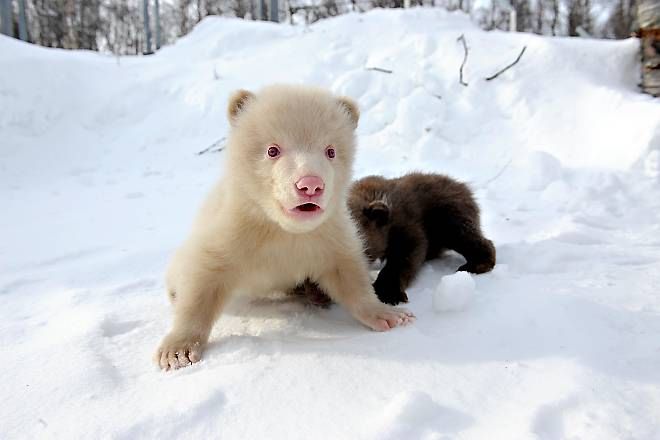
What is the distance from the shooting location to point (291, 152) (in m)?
2.04

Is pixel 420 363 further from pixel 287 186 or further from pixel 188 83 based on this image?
pixel 188 83

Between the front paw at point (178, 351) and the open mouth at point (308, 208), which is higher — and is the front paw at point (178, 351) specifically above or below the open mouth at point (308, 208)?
below

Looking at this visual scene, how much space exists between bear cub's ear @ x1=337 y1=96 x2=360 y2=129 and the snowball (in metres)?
0.86

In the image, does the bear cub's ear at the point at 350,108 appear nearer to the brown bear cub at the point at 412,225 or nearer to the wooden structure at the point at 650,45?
the brown bear cub at the point at 412,225

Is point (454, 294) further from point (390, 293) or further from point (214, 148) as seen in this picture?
point (214, 148)

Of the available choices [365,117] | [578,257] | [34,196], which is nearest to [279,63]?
[365,117]

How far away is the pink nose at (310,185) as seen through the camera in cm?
188

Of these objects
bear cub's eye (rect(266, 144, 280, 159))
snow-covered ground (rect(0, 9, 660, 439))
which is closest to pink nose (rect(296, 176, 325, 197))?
bear cub's eye (rect(266, 144, 280, 159))

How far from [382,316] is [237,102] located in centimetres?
117

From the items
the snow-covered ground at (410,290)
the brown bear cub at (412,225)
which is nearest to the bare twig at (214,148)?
the snow-covered ground at (410,290)

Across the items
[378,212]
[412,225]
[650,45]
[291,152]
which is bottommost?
[412,225]

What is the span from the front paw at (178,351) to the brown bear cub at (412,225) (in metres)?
0.72

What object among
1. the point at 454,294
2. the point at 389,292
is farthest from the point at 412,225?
the point at 454,294

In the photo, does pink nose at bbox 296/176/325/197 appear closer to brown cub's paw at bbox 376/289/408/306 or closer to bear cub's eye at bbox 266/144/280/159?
bear cub's eye at bbox 266/144/280/159
